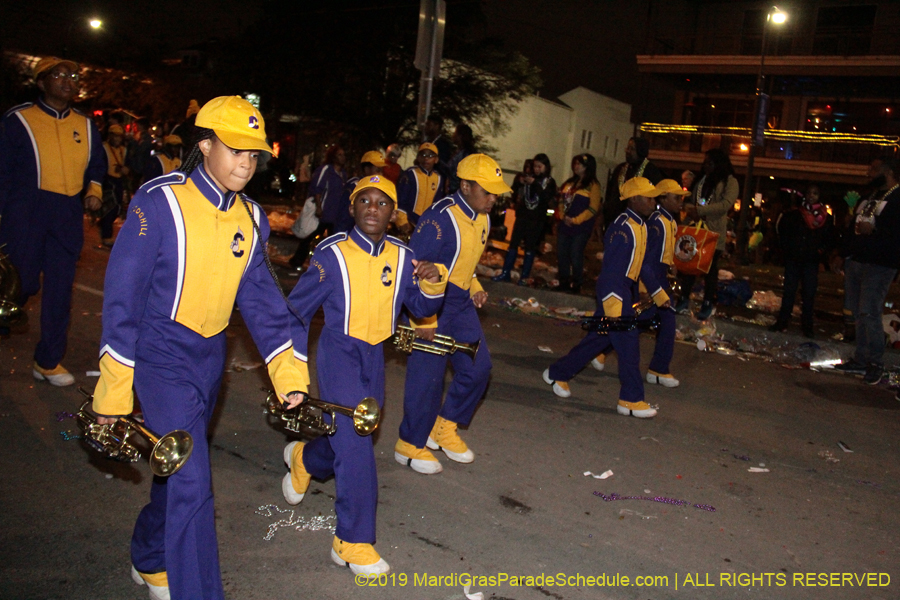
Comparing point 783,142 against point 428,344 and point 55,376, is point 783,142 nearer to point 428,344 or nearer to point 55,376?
point 428,344

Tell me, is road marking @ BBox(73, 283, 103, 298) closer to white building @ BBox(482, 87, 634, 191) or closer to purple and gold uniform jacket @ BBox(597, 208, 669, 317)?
purple and gold uniform jacket @ BBox(597, 208, 669, 317)

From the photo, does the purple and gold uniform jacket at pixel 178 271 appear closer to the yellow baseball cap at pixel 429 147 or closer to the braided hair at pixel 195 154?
the braided hair at pixel 195 154

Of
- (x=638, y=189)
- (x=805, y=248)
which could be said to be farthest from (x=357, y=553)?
(x=805, y=248)

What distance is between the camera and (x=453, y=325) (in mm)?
5277

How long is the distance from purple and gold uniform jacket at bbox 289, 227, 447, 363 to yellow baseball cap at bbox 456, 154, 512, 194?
1.16 metres

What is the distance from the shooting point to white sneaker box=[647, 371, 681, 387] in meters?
7.88

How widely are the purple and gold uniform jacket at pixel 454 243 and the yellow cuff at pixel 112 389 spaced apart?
2.46 m

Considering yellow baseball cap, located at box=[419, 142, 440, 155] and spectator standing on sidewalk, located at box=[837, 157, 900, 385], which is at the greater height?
yellow baseball cap, located at box=[419, 142, 440, 155]

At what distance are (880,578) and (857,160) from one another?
107 feet

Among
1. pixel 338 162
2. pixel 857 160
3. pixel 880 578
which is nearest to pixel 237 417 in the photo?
pixel 880 578

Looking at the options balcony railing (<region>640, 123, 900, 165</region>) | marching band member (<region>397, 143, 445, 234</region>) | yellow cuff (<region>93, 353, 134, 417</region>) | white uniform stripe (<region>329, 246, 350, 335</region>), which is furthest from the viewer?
balcony railing (<region>640, 123, 900, 165</region>)

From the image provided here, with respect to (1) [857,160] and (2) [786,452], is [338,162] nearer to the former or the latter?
(2) [786,452]

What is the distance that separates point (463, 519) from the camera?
4.44 m

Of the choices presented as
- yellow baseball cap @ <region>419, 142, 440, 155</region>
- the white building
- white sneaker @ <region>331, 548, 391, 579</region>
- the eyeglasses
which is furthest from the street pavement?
the white building
